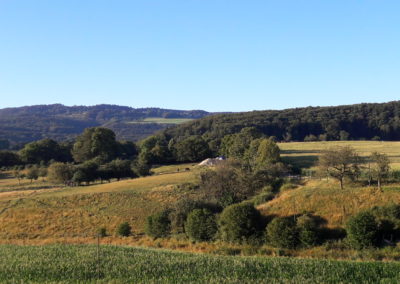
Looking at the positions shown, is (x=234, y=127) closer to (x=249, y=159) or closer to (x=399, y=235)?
(x=249, y=159)

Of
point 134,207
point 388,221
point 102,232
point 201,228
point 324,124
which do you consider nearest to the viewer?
point 388,221

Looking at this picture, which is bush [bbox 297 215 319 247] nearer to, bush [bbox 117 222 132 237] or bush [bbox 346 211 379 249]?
bush [bbox 346 211 379 249]

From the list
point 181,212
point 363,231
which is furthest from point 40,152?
point 363,231

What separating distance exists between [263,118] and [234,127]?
1870 centimetres

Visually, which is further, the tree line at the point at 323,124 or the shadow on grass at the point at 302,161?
the tree line at the point at 323,124

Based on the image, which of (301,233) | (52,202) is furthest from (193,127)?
(301,233)

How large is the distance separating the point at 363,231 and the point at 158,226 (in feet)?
59.2

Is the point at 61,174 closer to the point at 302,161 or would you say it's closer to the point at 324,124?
the point at 302,161

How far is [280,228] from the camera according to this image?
2691cm

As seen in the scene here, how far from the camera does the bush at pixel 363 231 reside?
24.6 meters

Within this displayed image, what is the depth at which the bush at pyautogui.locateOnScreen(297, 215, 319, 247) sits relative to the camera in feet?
86.4

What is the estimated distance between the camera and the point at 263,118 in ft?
502

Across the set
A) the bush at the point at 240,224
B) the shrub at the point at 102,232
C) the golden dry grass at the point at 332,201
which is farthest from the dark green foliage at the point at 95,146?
the bush at the point at 240,224

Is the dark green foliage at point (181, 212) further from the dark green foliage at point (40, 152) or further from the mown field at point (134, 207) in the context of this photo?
the dark green foliage at point (40, 152)
